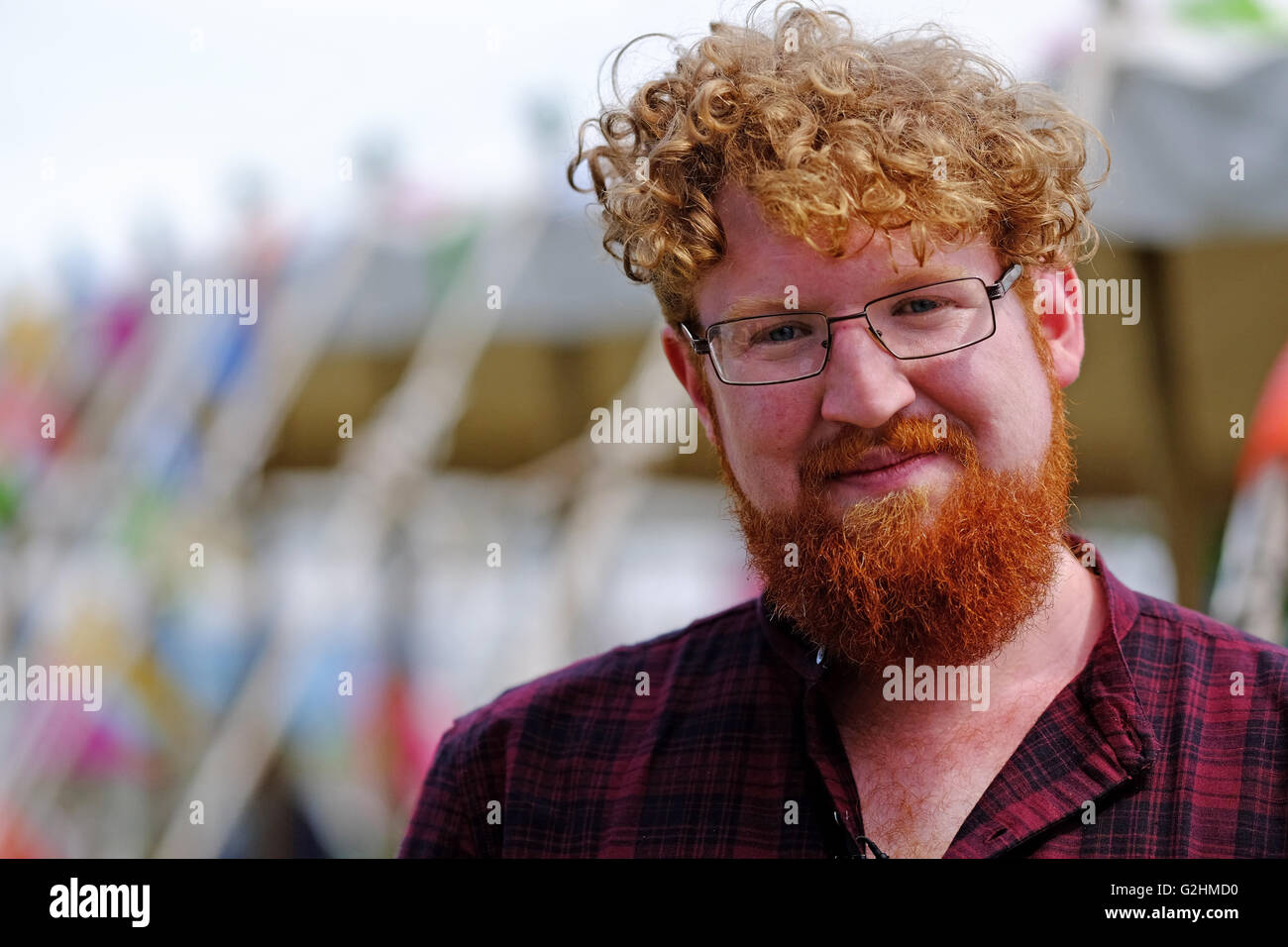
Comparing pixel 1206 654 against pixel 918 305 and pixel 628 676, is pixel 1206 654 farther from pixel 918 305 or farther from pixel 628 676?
pixel 628 676

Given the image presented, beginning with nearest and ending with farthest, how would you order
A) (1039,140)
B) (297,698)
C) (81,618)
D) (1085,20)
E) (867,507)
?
(867,507) → (1039,140) → (1085,20) → (297,698) → (81,618)

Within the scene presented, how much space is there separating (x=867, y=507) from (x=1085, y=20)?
2.29 meters

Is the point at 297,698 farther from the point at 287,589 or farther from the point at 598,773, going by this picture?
the point at 598,773

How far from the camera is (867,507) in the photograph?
1283 mm

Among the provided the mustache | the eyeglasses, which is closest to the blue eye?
the eyeglasses

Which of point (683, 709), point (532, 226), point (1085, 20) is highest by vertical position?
point (1085, 20)

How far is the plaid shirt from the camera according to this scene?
1222mm

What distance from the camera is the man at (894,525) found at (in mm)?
1245

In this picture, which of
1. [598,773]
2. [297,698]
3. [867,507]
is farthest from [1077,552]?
[297,698]

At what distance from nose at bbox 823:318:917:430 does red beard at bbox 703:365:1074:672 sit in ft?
0.09
